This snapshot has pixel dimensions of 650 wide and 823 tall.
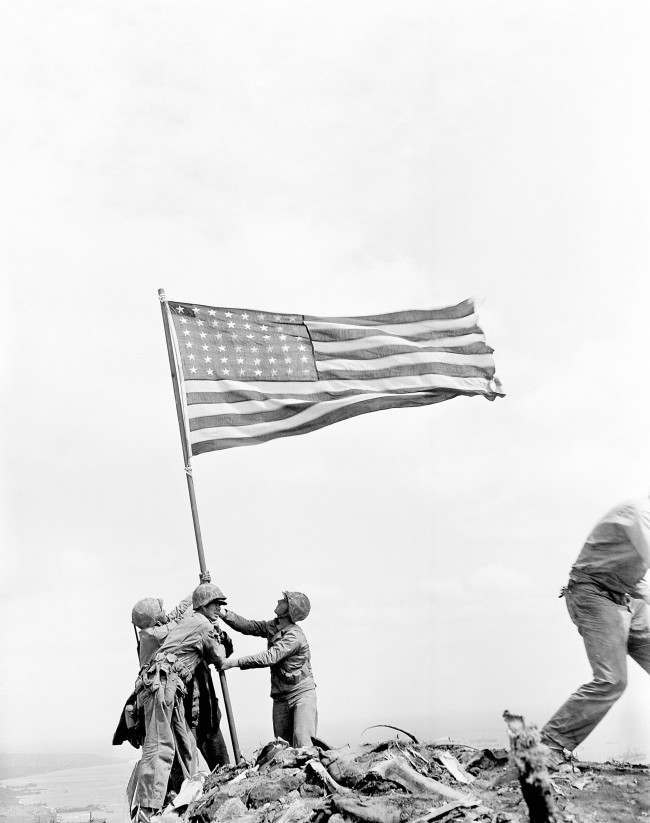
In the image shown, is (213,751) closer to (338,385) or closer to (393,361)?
(338,385)

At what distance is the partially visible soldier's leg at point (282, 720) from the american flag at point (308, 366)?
303cm

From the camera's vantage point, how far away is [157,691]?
9.04 meters

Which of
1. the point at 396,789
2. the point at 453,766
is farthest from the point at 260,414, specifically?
the point at 396,789

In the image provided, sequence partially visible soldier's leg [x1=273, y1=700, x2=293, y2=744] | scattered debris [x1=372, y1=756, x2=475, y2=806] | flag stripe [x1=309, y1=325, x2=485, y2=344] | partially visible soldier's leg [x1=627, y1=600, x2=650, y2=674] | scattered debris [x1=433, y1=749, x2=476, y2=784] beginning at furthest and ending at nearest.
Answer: flag stripe [x1=309, y1=325, x2=485, y2=344], partially visible soldier's leg [x1=273, y1=700, x2=293, y2=744], partially visible soldier's leg [x1=627, y1=600, x2=650, y2=674], scattered debris [x1=433, y1=749, x2=476, y2=784], scattered debris [x1=372, y1=756, x2=475, y2=806]

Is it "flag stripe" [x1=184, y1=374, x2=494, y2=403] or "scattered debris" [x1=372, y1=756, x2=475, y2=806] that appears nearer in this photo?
"scattered debris" [x1=372, y1=756, x2=475, y2=806]


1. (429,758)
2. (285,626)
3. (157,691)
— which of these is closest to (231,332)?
(285,626)

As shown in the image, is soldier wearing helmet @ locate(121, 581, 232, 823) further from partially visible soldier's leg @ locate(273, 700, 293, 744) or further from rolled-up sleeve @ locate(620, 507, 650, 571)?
rolled-up sleeve @ locate(620, 507, 650, 571)

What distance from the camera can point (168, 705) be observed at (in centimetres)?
902

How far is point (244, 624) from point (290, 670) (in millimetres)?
785

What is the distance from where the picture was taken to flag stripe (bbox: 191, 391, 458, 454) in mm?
10953

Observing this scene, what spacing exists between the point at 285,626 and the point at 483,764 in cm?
282

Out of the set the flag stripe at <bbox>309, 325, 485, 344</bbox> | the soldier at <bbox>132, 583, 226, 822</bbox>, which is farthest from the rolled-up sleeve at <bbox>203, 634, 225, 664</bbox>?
the flag stripe at <bbox>309, 325, 485, 344</bbox>

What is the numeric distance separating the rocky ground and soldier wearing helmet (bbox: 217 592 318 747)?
105cm

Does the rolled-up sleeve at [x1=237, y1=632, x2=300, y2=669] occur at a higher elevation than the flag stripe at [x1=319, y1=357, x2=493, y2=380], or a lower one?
lower
